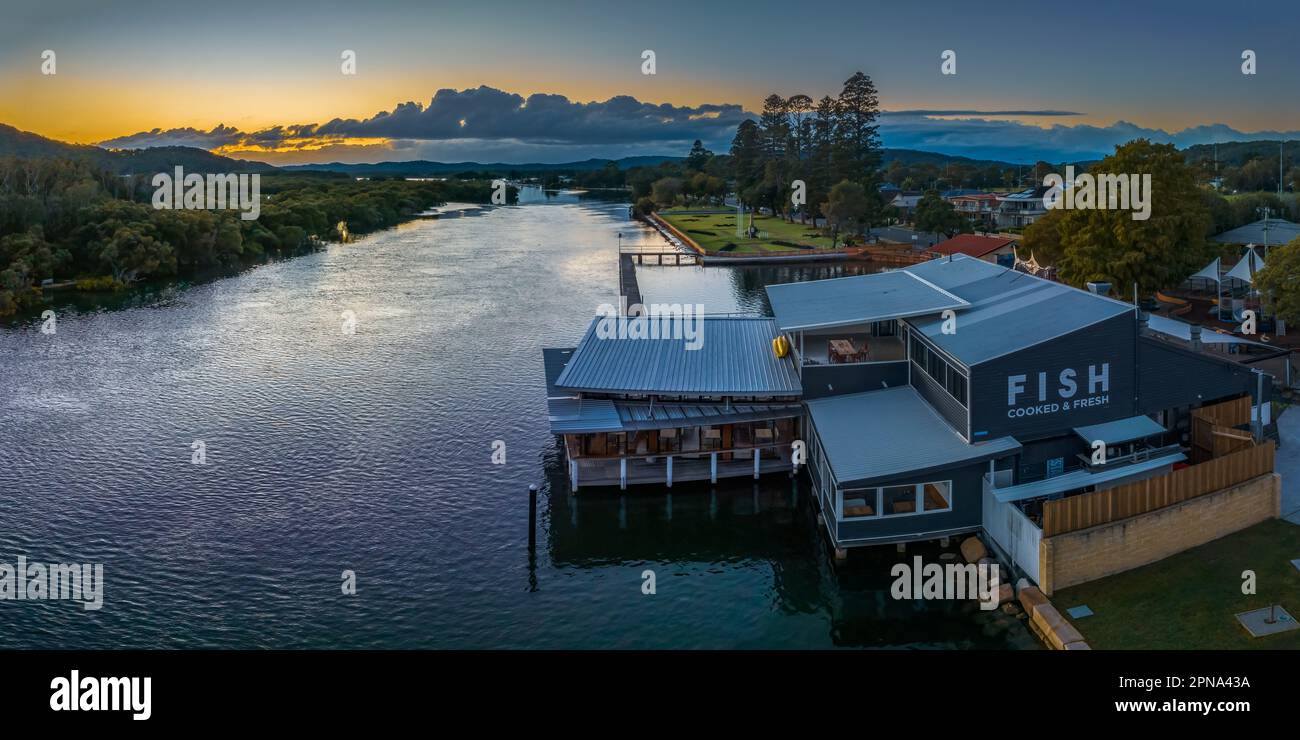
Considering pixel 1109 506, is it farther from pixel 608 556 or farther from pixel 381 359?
pixel 381 359

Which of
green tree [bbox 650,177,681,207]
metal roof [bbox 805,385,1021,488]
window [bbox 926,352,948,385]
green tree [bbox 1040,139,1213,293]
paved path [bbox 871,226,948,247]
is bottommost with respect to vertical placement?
metal roof [bbox 805,385,1021,488]

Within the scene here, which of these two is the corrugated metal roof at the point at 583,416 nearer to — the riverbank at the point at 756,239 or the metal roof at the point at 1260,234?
the metal roof at the point at 1260,234

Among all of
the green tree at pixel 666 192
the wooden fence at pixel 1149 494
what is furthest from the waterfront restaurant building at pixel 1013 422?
the green tree at pixel 666 192

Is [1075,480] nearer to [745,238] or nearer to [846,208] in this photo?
[846,208]

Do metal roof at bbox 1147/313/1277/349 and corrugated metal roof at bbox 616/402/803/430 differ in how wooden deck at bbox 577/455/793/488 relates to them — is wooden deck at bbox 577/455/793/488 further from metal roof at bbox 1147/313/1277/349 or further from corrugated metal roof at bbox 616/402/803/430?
metal roof at bbox 1147/313/1277/349

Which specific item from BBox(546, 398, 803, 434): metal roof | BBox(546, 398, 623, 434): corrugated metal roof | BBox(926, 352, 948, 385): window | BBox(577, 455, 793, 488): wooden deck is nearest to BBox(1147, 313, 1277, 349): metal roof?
BBox(926, 352, 948, 385): window

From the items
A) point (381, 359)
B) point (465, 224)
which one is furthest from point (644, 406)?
point (465, 224)
